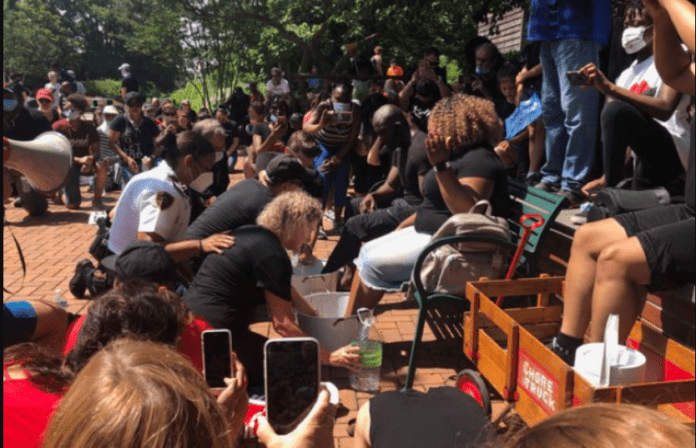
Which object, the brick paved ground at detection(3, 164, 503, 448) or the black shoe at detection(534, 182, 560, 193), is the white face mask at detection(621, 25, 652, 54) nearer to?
the black shoe at detection(534, 182, 560, 193)

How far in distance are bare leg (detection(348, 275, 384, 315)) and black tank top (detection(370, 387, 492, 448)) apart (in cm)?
234

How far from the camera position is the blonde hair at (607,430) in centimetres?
97

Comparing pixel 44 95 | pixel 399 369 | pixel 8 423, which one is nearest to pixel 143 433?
pixel 8 423

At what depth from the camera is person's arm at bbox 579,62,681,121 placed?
3.44m

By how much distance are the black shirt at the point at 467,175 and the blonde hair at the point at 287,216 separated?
98cm

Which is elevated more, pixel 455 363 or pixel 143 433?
pixel 143 433

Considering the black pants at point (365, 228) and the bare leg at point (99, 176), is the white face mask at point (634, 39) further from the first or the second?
the bare leg at point (99, 176)

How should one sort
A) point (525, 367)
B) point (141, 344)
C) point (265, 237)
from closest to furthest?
point (141, 344), point (525, 367), point (265, 237)

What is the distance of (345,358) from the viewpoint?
10.9 feet

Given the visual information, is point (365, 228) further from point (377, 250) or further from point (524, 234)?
point (524, 234)

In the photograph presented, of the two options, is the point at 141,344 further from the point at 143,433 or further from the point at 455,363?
the point at 455,363

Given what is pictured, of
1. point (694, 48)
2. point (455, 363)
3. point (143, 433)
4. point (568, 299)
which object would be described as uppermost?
point (694, 48)

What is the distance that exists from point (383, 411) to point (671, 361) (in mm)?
1503

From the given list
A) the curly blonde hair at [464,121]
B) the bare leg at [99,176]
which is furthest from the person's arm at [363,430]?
the bare leg at [99,176]
